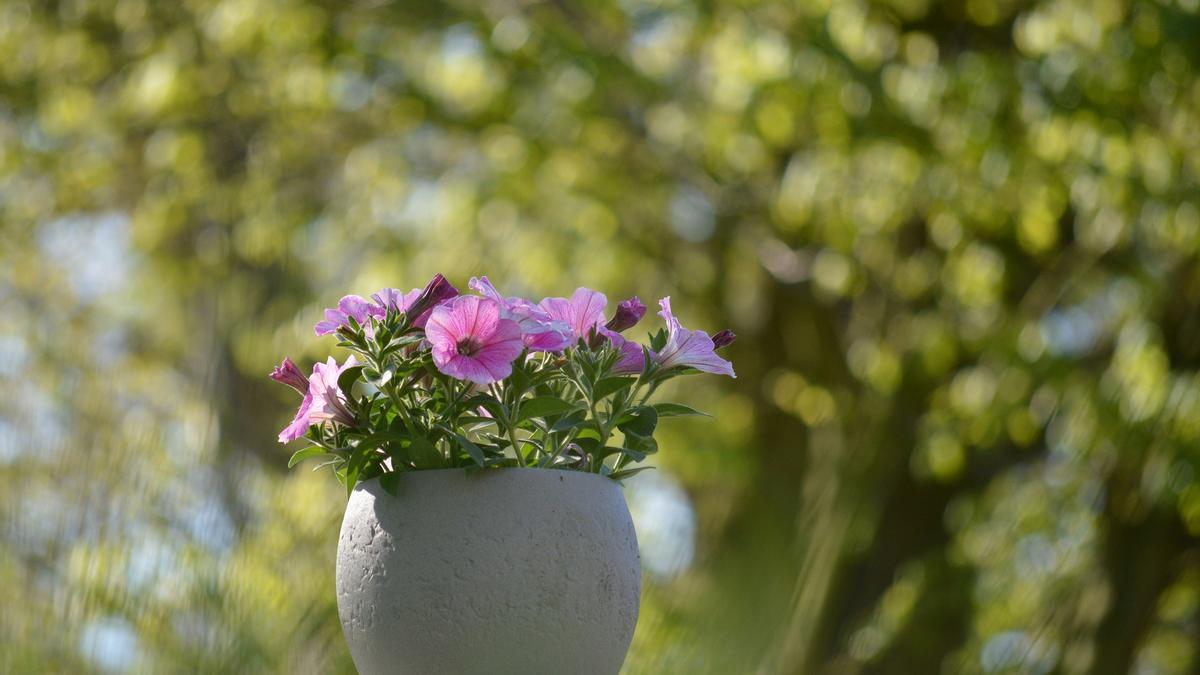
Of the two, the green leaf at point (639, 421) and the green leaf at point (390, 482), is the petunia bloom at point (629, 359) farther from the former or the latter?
the green leaf at point (390, 482)

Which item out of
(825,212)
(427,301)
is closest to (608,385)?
(427,301)

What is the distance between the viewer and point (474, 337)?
2.92 ft

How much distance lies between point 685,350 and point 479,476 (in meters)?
0.20

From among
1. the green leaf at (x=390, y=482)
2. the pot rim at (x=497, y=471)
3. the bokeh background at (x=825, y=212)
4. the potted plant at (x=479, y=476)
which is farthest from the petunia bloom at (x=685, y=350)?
the bokeh background at (x=825, y=212)

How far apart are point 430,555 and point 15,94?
13.4ft

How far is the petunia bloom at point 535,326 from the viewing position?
35.5 inches

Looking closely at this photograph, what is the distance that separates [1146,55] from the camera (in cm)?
316

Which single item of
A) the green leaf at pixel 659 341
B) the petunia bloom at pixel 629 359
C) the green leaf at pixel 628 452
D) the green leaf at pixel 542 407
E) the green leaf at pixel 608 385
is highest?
the green leaf at pixel 659 341

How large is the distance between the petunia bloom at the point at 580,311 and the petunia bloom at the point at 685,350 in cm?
5

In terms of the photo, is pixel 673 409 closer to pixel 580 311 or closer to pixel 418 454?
pixel 580 311

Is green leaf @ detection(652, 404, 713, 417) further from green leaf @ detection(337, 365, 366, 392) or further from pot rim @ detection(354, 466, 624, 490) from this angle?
green leaf @ detection(337, 365, 366, 392)

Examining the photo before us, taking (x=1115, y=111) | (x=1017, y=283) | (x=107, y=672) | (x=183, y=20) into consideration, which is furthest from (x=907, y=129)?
(x=107, y=672)

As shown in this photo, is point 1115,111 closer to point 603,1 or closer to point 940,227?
point 940,227

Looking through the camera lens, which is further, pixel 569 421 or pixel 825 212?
pixel 825 212
